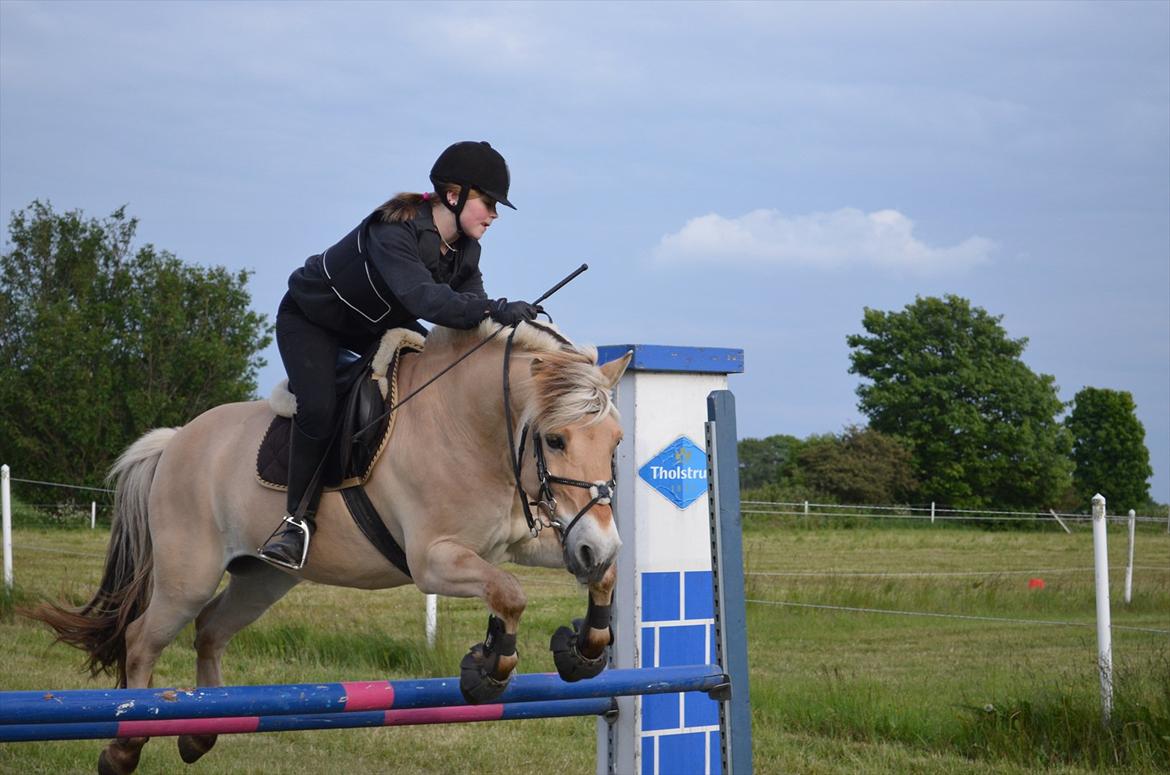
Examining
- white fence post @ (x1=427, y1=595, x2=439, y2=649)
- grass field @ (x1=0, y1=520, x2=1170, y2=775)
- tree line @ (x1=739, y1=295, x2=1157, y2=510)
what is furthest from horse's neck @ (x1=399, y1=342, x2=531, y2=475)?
tree line @ (x1=739, y1=295, x2=1157, y2=510)

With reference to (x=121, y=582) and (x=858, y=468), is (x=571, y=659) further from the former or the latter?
(x=858, y=468)

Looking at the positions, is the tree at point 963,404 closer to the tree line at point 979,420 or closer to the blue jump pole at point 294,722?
the tree line at point 979,420

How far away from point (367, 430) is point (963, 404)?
48.4 metres

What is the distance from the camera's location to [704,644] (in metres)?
4.41

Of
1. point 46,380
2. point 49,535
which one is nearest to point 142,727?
point 49,535

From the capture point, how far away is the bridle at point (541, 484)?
3.01 m

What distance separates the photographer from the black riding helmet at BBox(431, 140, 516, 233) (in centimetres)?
365

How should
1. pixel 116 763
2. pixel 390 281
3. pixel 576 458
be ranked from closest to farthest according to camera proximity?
pixel 576 458 < pixel 390 281 < pixel 116 763

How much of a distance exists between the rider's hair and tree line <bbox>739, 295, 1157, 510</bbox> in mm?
41436

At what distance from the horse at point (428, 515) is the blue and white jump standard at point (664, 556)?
0.86 meters

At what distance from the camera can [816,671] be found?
27.4 feet

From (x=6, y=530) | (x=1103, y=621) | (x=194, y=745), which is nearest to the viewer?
(x=194, y=745)

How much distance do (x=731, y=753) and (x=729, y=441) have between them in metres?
0.94

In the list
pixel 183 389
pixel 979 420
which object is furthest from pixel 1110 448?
pixel 183 389
